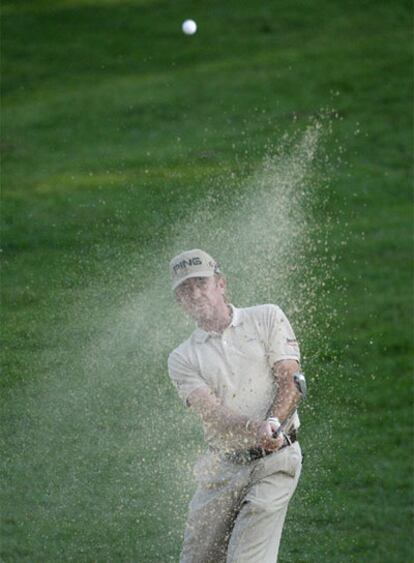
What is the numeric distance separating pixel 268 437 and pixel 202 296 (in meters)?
0.73

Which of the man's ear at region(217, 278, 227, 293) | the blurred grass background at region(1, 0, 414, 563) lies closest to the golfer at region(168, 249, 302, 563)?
the man's ear at region(217, 278, 227, 293)

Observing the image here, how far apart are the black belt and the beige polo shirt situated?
7 cm

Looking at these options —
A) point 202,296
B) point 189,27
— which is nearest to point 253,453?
point 202,296

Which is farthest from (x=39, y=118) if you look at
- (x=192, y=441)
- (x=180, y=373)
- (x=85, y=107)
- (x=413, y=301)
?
(x=180, y=373)

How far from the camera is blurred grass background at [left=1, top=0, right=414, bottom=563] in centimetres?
860

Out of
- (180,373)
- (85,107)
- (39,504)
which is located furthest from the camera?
(85,107)

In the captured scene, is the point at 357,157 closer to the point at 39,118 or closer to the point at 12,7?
the point at 39,118

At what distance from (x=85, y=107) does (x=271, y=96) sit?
77.9 inches

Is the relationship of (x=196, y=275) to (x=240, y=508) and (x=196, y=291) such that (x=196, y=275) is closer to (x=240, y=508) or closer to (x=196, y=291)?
(x=196, y=291)

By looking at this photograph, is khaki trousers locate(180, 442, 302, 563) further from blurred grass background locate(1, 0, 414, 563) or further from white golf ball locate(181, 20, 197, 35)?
white golf ball locate(181, 20, 197, 35)

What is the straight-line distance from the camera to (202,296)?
6074 mm

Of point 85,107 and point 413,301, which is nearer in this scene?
point 413,301

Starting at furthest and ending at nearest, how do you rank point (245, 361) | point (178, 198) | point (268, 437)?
point (178, 198) → point (245, 361) → point (268, 437)

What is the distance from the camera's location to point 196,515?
621cm
